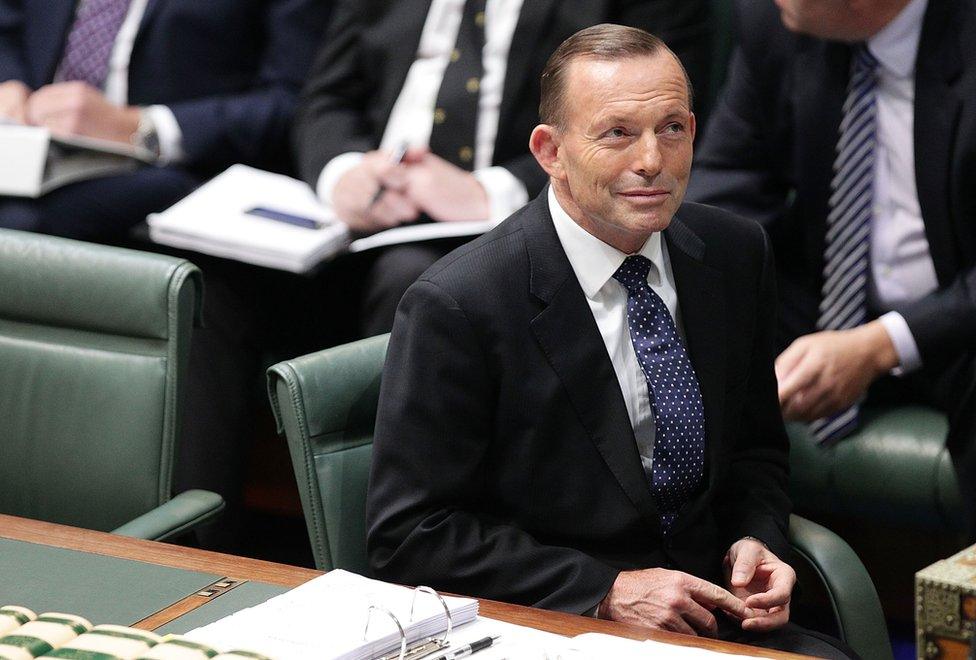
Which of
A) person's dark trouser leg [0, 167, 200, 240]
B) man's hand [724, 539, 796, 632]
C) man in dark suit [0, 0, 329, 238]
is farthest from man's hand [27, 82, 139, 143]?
man's hand [724, 539, 796, 632]

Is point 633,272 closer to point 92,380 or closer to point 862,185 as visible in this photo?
point 92,380

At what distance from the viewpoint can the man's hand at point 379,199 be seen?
2953 mm

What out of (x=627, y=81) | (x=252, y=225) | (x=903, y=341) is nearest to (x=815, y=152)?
(x=903, y=341)

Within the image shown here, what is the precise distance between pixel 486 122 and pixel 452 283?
4.30ft

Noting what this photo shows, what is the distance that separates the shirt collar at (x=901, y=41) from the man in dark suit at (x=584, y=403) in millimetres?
948

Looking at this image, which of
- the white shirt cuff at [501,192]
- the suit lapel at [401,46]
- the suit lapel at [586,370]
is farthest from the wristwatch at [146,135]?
the suit lapel at [586,370]

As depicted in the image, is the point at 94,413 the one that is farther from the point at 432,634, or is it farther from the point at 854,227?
the point at 854,227

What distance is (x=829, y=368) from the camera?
101 inches

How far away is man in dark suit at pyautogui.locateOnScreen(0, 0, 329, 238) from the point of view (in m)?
3.36

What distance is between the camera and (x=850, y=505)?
8.76ft

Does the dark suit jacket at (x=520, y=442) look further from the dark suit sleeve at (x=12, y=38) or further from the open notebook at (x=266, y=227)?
the dark suit sleeve at (x=12, y=38)

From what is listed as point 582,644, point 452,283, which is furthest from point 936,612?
point 452,283

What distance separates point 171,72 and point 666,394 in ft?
6.63

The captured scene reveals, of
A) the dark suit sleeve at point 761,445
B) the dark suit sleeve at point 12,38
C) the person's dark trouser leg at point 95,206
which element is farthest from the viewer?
the dark suit sleeve at point 12,38
